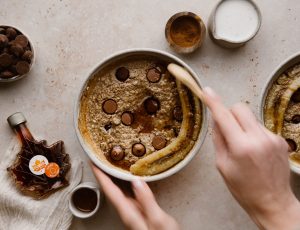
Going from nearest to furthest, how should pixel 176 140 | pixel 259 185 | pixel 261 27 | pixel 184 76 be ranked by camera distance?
pixel 259 185 → pixel 184 76 → pixel 176 140 → pixel 261 27

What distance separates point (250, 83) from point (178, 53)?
0.28m

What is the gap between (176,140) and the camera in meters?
1.81

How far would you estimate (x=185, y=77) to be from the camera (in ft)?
5.48

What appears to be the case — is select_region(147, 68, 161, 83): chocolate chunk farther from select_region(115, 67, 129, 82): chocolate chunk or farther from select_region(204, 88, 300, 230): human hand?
select_region(204, 88, 300, 230): human hand

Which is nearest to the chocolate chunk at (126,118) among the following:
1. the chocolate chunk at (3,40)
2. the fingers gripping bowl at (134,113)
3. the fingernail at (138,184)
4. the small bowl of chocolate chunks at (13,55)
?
the fingers gripping bowl at (134,113)

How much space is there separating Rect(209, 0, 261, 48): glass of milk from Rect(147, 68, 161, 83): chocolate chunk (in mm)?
230

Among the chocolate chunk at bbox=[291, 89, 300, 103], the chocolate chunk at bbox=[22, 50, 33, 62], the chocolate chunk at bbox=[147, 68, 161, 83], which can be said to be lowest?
→ the chocolate chunk at bbox=[291, 89, 300, 103]

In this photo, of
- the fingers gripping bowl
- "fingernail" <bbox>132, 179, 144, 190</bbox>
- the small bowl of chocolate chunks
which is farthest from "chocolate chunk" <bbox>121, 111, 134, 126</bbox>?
the small bowl of chocolate chunks

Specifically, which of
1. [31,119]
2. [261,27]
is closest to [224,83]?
[261,27]

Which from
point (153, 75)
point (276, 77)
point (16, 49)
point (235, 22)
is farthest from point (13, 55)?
point (276, 77)

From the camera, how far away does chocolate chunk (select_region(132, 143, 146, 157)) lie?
1835mm

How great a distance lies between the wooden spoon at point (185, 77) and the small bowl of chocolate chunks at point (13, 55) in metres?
0.51

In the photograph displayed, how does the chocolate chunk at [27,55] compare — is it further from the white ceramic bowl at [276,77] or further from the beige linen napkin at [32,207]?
the white ceramic bowl at [276,77]

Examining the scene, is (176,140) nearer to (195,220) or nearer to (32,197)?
(195,220)
